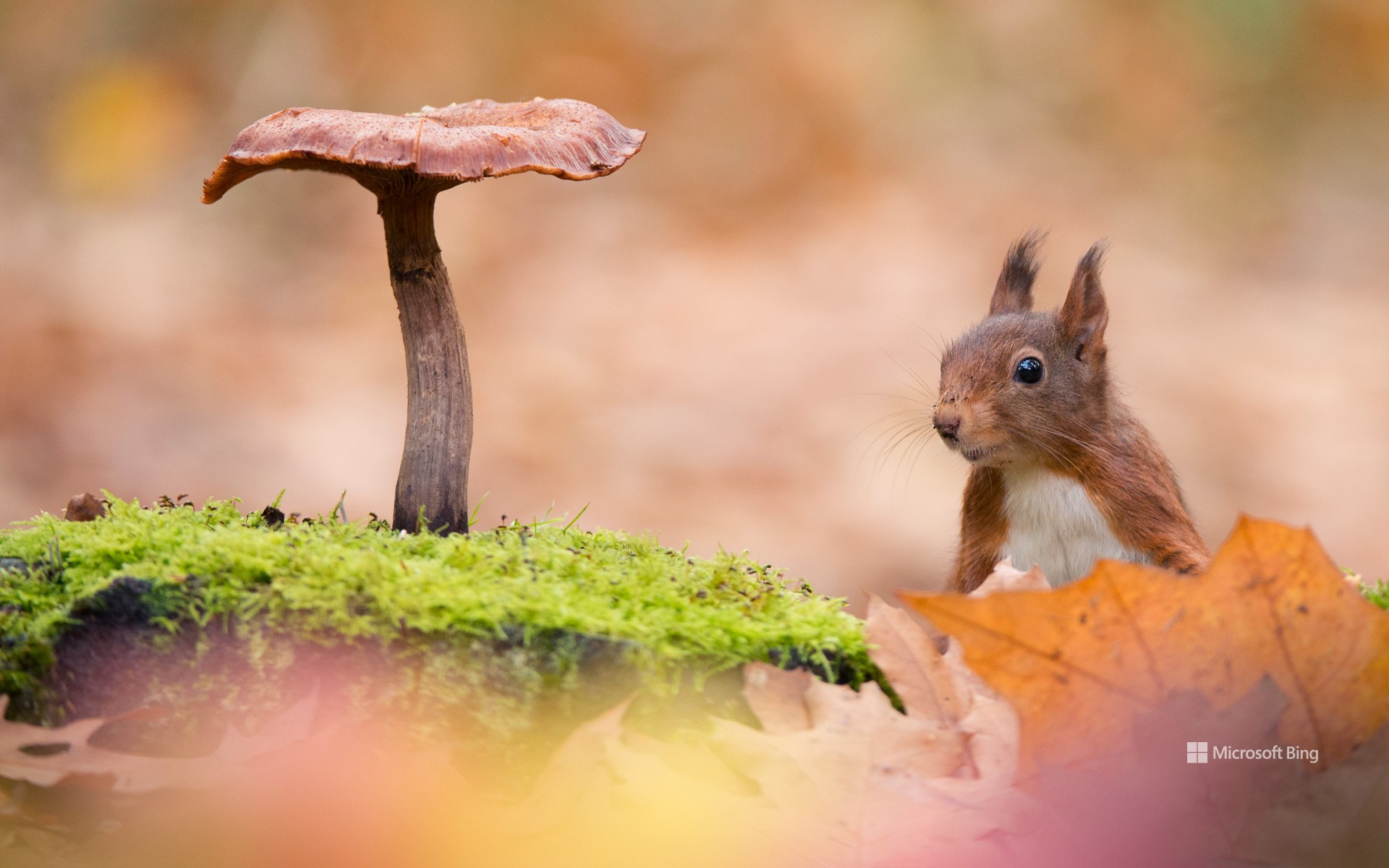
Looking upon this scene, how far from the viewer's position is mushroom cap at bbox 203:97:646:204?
1.76 metres

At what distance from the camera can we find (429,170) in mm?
1752

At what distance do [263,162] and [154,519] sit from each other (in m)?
0.66

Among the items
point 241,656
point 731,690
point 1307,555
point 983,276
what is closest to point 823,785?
point 731,690

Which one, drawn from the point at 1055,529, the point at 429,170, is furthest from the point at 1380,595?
the point at 429,170

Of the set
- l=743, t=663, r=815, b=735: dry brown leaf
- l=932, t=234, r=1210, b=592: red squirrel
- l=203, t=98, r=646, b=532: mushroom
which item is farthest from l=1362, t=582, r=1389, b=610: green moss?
l=203, t=98, r=646, b=532: mushroom

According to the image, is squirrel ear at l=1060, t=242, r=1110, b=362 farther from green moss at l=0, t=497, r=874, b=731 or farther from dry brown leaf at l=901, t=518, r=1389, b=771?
dry brown leaf at l=901, t=518, r=1389, b=771

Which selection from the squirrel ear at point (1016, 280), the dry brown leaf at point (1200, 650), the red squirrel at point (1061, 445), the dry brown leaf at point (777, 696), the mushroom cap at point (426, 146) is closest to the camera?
the dry brown leaf at point (1200, 650)

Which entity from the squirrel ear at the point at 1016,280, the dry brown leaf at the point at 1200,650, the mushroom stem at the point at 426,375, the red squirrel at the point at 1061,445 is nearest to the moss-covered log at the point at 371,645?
the dry brown leaf at the point at 1200,650

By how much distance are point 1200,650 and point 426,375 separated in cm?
143

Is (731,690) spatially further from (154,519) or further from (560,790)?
(154,519)

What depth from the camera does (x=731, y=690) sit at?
1539 millimetres

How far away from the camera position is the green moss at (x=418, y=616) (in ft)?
4.87

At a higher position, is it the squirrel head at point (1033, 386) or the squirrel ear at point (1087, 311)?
the squirrel ear at point (1087, 311)

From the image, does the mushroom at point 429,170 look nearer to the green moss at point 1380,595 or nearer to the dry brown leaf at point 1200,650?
the dry brown leaf at point 1200,650
